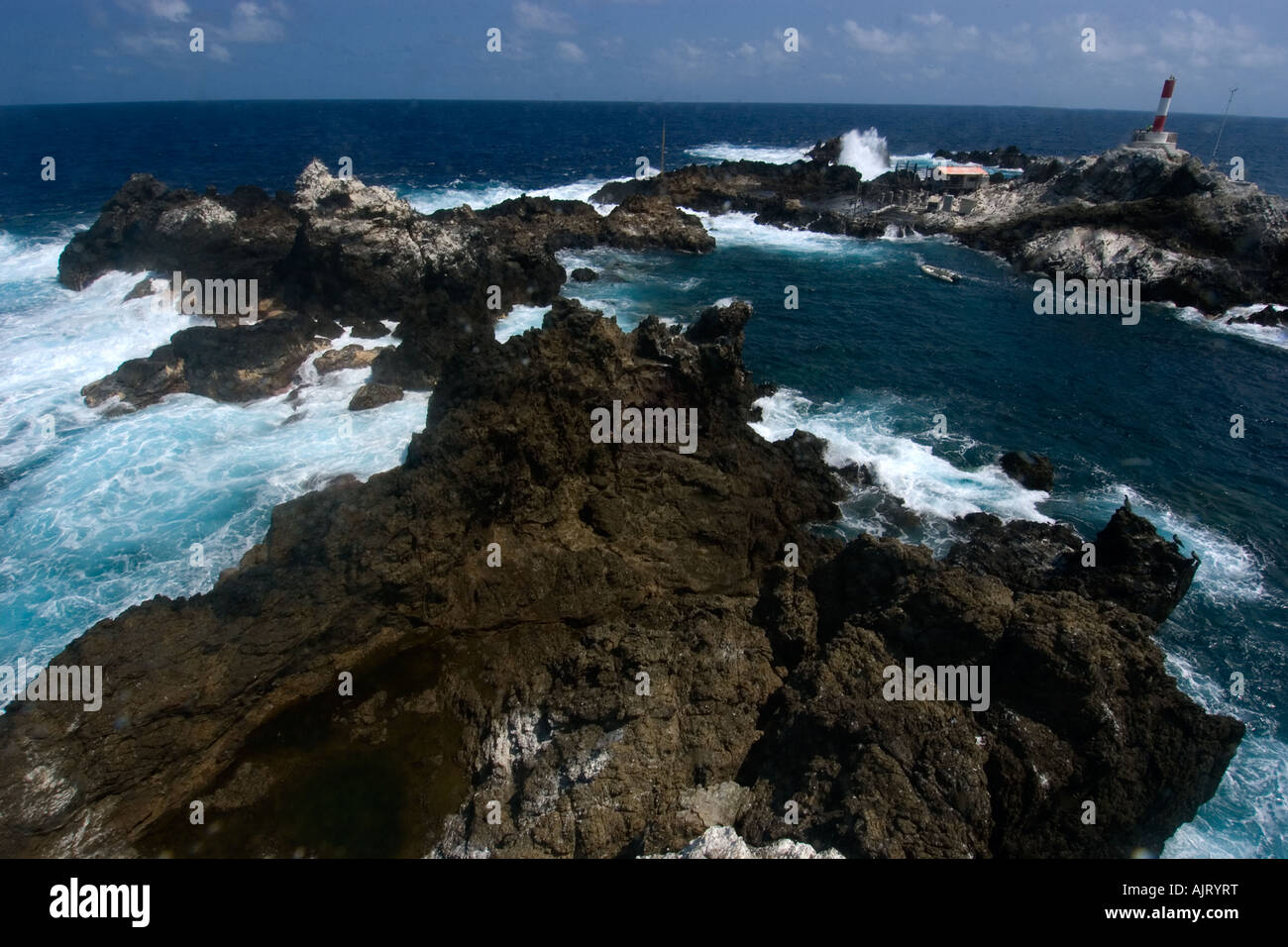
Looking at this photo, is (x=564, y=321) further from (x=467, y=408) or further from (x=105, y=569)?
(x=105, y=569)

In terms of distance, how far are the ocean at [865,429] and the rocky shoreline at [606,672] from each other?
3.08 metres

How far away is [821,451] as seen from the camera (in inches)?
977

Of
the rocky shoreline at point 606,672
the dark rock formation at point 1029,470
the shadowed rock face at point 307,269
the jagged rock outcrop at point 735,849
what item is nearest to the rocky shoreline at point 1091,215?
the dark rock formation at point 1029,470

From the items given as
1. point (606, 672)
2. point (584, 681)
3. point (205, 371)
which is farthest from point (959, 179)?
point (584, 681)

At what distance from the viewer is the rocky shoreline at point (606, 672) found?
37.7ft

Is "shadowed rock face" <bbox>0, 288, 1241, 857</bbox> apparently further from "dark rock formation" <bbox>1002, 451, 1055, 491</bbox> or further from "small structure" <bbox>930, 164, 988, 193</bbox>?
"small structure" <bbox>930, 164, 988, 193</bbox>

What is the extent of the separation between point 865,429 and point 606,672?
18956 millimetres

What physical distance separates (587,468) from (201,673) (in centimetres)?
1011

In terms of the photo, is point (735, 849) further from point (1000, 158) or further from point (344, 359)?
point (1000, 158)

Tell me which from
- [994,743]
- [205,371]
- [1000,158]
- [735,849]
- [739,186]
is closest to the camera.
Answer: [735,849]

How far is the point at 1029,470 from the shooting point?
2525 centimetres

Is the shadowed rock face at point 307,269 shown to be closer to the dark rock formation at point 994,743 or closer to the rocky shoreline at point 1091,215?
the dark rock formation at point 994,743
